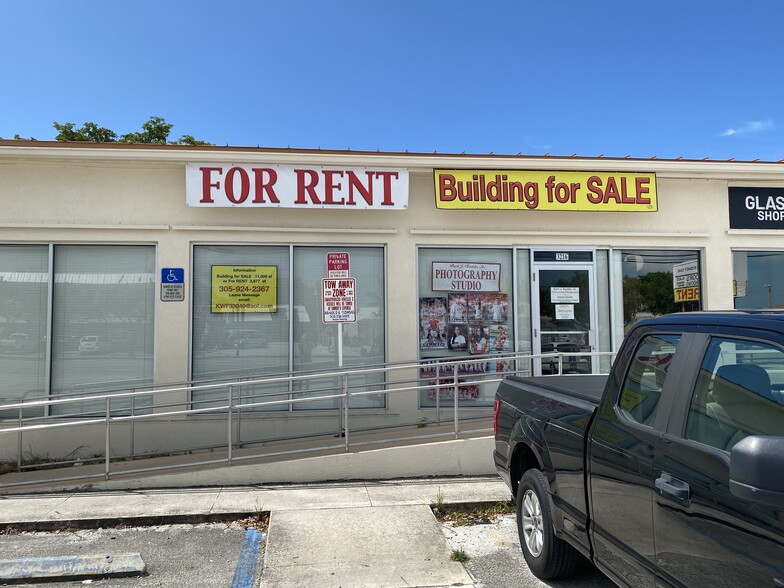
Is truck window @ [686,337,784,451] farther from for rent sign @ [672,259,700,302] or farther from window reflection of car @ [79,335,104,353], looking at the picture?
window reflection of car @ [79,335,104,353]

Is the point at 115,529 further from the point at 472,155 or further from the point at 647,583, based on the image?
the point at 472,155

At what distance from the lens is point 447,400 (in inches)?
358

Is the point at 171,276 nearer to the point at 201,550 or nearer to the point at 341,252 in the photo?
the point at 341,252

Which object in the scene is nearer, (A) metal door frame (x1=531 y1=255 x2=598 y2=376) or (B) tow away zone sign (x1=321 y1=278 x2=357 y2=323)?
(B) tow away zone sign (x1=321 y1=278 x2=357 y2=323)

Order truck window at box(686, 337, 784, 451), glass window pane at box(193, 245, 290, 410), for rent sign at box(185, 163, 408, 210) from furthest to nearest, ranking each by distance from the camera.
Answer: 1. glass window pane at box(193, 245, 290, 410)
2. for rent sign at box(185, 163, 408, 210)
3. truck window at box(686, 337, 784, 451)

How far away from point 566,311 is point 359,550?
586cm

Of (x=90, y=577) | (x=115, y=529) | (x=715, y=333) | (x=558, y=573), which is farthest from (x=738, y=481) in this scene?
(x=115, y=529)

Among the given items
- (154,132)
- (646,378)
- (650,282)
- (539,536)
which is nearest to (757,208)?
(650,282)

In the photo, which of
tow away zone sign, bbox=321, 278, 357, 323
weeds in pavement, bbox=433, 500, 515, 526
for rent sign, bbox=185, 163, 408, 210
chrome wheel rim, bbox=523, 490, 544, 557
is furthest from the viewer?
for rent sign, bbox=185, 163, 408, 210

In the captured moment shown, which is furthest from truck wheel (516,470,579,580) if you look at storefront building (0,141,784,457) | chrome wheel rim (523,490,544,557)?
storefront building (0,141,784,457)

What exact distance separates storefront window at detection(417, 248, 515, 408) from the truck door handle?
21.3ft

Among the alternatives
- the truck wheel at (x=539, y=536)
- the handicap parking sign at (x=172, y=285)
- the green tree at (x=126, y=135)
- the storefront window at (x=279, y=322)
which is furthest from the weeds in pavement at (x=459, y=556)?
the green tree at (x=126, y=135)

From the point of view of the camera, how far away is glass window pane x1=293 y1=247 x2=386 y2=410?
907 cm

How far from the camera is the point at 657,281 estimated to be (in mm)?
9742
